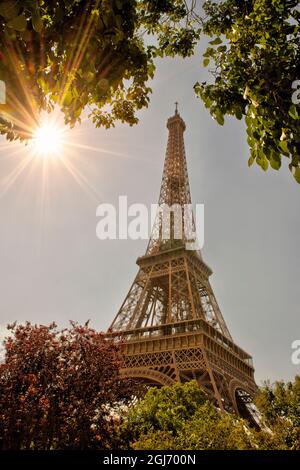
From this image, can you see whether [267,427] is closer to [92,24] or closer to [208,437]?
[208,437]

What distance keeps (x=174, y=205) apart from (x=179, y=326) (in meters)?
20.8

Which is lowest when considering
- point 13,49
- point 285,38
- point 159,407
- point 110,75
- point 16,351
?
point 159,407

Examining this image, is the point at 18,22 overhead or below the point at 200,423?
overhead

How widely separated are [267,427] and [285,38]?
26.4 meters

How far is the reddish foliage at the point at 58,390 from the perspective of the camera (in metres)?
11.0

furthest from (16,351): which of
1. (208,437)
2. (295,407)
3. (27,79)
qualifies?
(295,407)

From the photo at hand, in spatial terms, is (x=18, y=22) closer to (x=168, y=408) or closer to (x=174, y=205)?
(x=168, y=408)

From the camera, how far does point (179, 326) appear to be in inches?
1225

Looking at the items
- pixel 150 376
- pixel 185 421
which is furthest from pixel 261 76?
pixel 150 376

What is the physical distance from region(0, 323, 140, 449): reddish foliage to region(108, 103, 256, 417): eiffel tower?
40.6 ft

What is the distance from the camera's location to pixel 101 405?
12562 millimetres

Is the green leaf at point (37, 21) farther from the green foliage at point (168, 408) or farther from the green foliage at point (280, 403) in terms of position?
the green foliage at point (280, 403)

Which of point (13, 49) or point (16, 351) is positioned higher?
point (13, 49)

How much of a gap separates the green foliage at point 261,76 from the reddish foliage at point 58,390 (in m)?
10.6
